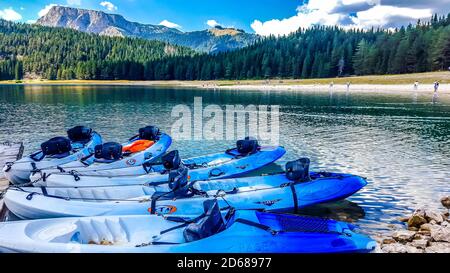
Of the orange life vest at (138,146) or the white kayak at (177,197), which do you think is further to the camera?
the orange life vest at (138,146)

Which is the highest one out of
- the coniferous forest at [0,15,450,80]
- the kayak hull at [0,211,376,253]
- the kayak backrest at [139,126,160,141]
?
the coniferous forest at [0,15,450,80]

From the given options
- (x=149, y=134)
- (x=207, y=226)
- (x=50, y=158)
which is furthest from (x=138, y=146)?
(x=207, y=226)

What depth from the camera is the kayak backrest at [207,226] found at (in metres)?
9.38

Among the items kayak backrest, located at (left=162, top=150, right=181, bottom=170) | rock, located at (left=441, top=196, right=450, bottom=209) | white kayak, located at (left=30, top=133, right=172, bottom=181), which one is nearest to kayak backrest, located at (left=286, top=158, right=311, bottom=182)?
kayak backrest, located at (left=162, top=150, right=181, bottom=170)

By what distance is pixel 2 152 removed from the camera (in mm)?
23969

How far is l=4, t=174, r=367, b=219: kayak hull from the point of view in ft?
40.0

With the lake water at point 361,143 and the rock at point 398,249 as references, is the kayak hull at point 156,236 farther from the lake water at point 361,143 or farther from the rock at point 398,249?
the lake water at point 361,143

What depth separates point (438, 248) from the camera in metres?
10.6

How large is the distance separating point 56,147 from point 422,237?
730 inches

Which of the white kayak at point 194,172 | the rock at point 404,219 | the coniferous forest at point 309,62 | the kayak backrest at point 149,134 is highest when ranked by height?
the coniferous forest at point 309,62

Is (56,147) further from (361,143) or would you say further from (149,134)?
(361,143)

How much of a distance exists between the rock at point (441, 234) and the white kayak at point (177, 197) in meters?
4.06

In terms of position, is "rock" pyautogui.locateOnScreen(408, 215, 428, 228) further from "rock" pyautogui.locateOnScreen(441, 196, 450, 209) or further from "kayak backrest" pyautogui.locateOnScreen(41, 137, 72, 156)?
"kayak backrest" pyautogui.locateOnScreen(41, 137, 72, 156)

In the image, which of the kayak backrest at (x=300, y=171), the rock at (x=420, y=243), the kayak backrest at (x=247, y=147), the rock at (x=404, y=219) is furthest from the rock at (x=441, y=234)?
the kayak backrest at (x=247, y=147)
